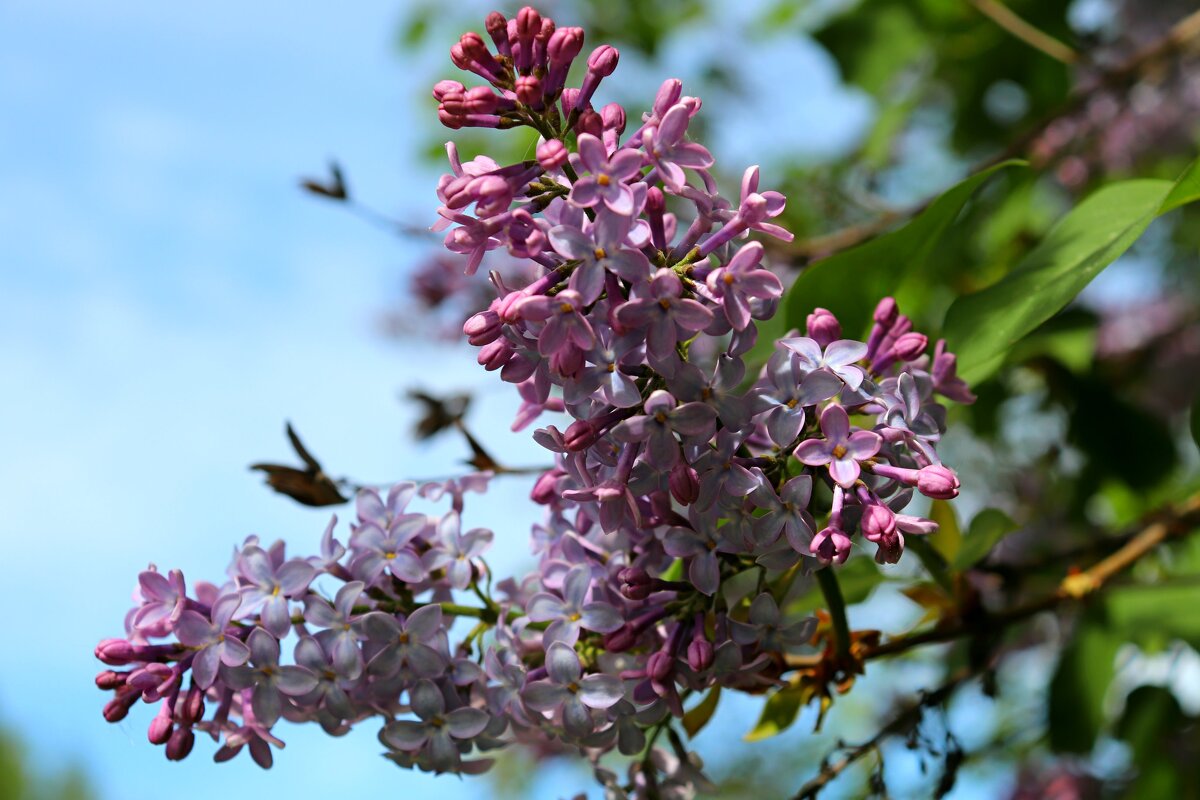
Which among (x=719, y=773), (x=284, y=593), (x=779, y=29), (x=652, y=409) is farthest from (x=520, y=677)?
(x=779, y=29)

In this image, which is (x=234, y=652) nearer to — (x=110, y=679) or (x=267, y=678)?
(x=267, y=678)

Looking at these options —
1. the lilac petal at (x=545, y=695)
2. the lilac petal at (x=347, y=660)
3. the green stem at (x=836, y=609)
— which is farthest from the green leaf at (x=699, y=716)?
the lilac petal at (x=347, y=660)

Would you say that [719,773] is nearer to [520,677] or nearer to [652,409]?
[520,677]

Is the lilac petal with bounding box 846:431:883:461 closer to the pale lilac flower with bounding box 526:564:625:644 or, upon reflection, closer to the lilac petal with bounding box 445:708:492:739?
the pale lilac flower with bounding box 526:564:625:644

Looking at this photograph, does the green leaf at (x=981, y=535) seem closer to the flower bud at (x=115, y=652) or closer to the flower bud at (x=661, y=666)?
the flower bud at (x=661, y=666)

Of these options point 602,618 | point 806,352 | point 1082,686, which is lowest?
point 602,618

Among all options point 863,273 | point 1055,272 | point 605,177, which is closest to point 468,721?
point 605,177

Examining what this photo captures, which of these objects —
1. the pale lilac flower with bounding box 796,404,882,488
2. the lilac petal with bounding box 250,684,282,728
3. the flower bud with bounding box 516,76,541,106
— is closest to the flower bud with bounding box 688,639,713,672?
the pale lilac flower with bounding box 796,404,882,488
